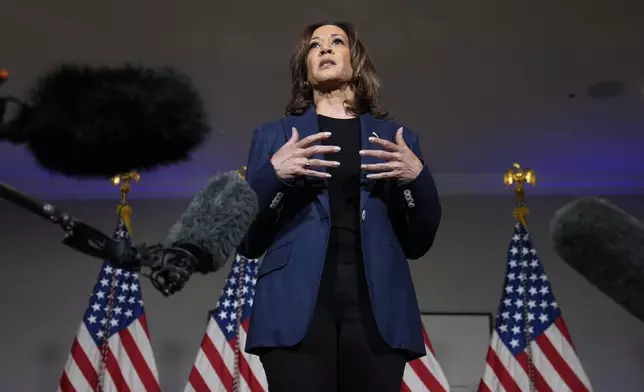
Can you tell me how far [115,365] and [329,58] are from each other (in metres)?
2.50

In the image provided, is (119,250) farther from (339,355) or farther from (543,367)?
(543,367)

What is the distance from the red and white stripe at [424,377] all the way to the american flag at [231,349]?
659mm

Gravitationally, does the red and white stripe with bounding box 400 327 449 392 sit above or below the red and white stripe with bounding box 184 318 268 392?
below

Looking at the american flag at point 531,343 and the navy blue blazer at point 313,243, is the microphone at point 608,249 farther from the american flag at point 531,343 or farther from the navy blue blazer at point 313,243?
the american flag at point 531,343

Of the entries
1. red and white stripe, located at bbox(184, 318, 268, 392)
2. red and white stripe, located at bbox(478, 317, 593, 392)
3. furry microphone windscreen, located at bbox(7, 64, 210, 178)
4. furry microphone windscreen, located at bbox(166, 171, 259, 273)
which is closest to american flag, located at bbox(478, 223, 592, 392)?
red and white stripe, located at bbox(478, 317, 593, 392)

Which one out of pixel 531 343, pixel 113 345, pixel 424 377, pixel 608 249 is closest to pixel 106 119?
pixel 608 249

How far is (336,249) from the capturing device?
131cm

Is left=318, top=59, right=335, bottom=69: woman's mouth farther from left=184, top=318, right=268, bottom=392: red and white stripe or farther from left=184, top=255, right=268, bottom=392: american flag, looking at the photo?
left=184, top=318, right=268, bottom=392: red and white stripe

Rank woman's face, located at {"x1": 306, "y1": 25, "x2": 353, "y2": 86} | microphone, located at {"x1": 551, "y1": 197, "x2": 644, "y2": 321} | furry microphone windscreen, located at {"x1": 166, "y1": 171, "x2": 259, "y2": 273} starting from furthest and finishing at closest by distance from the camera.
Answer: woman's face, located at {"x1": 306, "y1": 25, "x2": 353, "y2": 86}, furry microphone windscreen, located at {"x1": 166, "y1": 171, "x2": 259, "y2": 273}, microphone, located at {"x1": 551, "y1": 197, "x2": 644, "y2": 321}

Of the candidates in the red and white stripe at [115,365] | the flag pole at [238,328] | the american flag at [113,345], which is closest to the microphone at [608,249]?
the flag pole at [238,328]

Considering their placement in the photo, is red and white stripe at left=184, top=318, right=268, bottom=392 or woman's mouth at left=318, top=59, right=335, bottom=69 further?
red and white stripe at left=184, top=318, right=268, bottom=392

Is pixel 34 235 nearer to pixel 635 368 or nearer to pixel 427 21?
pixel 427 21

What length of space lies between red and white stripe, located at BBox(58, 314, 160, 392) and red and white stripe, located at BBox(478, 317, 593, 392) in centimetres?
161

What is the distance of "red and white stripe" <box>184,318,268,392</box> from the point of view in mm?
3447
